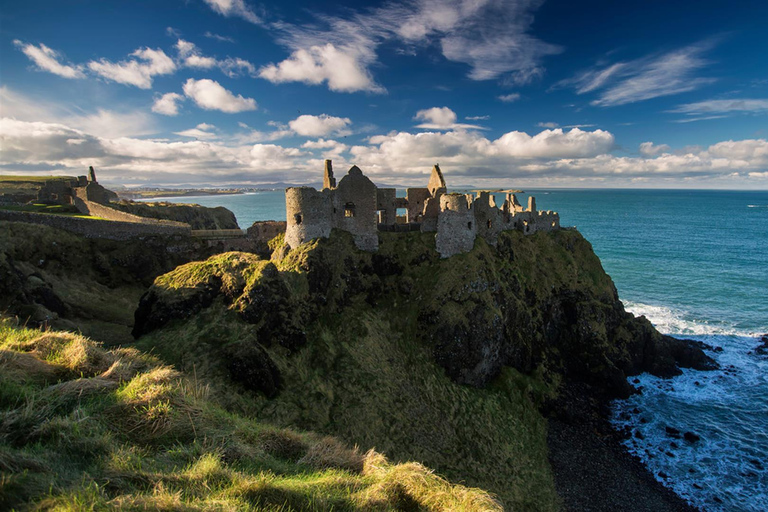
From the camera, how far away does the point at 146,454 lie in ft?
23.2

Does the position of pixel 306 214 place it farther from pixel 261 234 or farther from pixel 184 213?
pixel 184 213

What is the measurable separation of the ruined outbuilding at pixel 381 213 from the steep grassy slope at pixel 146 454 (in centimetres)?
2304

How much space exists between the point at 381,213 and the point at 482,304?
14483 millimetres

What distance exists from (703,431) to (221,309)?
43.5 meters

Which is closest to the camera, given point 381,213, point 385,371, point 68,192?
point 385,371

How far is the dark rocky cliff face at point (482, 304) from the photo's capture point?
27516 millimetres

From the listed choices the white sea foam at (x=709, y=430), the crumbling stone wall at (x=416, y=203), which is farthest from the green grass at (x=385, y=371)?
the white sea foam at (x=709, y=430)

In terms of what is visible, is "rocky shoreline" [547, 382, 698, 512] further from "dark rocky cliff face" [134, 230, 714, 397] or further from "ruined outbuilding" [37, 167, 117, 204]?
"ruined outbuilding" [37, 167, 117, 204]

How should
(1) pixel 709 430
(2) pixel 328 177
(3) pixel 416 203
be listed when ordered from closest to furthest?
(1) pixel 709 430
(2) pixel 328 177
(3) pixel 416 203

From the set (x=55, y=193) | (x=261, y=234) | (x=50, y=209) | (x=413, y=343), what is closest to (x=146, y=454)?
(x=413, y=343)

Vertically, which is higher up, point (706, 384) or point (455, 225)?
point (455, 225)

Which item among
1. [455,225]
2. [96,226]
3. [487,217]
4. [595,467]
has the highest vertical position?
[487,217]

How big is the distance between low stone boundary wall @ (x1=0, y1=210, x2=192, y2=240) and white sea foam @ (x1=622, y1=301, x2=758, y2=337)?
67.9 metres

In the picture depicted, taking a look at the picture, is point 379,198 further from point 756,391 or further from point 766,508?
point 756,391
